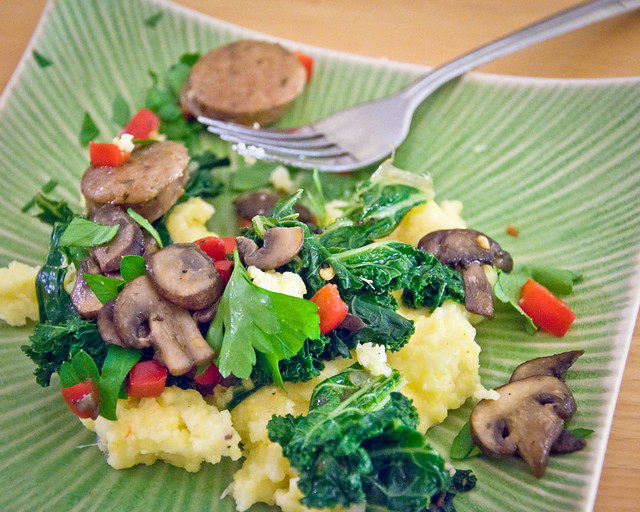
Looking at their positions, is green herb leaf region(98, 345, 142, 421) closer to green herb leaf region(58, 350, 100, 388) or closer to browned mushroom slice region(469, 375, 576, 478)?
green herb leaf region(58, 350, 100, 388)

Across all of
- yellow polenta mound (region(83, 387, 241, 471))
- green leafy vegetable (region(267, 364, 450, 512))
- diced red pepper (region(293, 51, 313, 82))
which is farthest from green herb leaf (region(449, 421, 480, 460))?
diced red pepper (region(293, 51, 313, 82))

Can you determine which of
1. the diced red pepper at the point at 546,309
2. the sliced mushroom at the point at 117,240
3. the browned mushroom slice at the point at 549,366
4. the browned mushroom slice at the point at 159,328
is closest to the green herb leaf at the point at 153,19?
the sliced mushroom at the point at 117,240

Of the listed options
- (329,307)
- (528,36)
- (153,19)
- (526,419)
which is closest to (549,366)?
(526,419)

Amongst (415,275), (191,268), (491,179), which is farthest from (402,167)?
(191,268)

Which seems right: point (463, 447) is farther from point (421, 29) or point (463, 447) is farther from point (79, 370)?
point (421, 29)

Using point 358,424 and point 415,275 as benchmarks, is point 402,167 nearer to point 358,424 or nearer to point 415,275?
point 415,275

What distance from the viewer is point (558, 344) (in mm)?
3275

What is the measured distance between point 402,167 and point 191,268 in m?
2.24

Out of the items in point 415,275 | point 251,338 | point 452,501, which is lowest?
point 452,501

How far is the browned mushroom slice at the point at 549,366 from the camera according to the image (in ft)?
9.89

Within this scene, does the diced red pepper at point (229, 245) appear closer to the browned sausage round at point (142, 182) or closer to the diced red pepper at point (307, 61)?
the browned sausage round at point (142, 182)

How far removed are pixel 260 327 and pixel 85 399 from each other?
3.07 feet

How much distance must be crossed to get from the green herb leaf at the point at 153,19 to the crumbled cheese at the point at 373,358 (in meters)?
3.77

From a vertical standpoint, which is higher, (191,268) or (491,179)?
(191,268)
